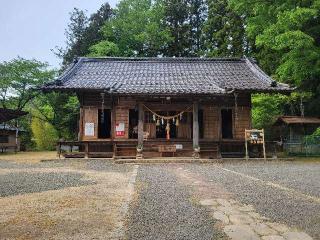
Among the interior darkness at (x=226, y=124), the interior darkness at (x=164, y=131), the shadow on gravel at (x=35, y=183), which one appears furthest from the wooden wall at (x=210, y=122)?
the shadow on gravel at (x=35, y=183)

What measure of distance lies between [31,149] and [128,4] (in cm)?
1829

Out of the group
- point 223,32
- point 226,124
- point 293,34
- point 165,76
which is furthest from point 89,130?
point 223,32

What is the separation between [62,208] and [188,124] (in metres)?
13.3

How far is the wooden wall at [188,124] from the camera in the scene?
18.8 metres

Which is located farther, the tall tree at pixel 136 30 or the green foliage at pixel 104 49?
the tall tree at pixel 136 30

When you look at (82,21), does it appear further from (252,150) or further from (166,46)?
(252,150)

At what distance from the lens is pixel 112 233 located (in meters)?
4.50

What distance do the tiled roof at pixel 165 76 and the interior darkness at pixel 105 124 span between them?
1690mm

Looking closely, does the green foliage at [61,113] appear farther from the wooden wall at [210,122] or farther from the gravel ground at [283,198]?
the gravel ground at [283,198]

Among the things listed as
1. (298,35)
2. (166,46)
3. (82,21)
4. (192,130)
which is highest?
(82,21)

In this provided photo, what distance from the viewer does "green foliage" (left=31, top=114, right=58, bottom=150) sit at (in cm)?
3142

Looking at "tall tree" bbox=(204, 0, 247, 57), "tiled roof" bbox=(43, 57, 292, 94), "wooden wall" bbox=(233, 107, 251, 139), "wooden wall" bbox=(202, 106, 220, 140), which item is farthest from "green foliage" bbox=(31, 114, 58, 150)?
"wooden wall" bbox=(233, 107, 251, 139)

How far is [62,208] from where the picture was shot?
598 cm

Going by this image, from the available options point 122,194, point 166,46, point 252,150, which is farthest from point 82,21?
point 122,194
